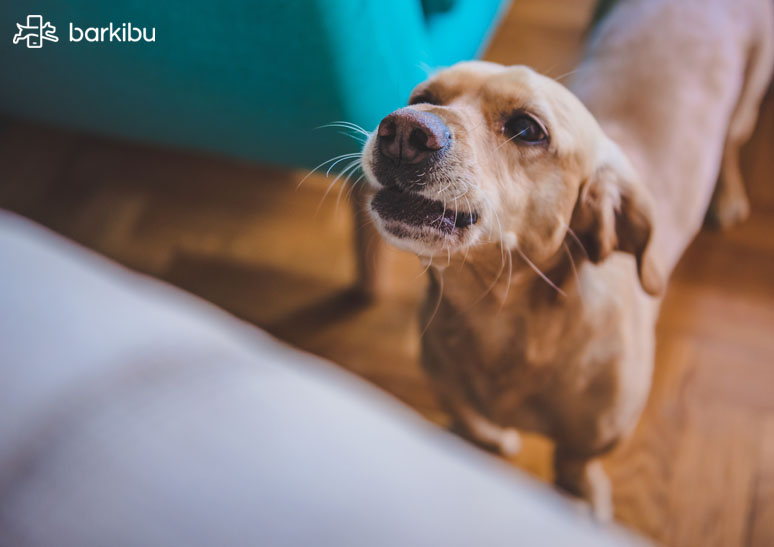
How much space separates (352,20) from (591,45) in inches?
22.2

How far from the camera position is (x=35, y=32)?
76 centimetres

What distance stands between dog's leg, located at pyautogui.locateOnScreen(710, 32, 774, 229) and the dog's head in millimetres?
646

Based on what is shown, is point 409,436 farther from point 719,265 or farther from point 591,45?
point 719,265

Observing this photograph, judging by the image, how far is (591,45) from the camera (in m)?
1.03

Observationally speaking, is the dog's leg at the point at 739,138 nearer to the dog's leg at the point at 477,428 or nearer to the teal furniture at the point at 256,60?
the teal furniture at the point at 256,60

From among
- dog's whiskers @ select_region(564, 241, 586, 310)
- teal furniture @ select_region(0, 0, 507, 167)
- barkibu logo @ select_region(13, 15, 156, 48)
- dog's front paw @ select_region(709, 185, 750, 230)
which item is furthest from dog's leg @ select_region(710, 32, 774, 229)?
barkibu logo @ select_region(13, 15, 156, 48)

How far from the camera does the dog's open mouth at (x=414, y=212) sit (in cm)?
56

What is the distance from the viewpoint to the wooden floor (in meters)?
1.20

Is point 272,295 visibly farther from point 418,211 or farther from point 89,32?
point 418,211

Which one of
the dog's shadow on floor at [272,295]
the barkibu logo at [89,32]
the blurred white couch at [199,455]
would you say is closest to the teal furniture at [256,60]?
the barkibu logo at [89,32]

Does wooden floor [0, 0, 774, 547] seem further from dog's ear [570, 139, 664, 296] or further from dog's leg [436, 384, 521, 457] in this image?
dog's ear [570, 139, 664, 296]

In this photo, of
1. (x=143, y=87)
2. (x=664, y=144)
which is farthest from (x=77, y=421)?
(x=664, y=144)

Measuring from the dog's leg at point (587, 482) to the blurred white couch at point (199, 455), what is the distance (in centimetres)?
70

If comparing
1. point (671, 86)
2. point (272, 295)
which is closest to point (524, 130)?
point (671, 86)
